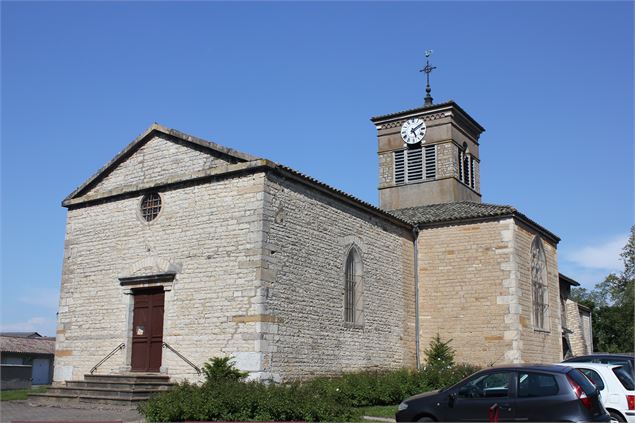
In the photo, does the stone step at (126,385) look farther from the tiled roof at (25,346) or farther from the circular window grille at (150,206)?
the tiled roof at (25,346)

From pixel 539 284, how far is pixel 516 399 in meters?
14.2

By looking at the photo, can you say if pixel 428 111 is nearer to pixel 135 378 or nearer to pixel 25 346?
pixel 135 378

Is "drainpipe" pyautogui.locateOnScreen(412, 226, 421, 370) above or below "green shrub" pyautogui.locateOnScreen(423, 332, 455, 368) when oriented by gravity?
above

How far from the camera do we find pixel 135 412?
44.8ft

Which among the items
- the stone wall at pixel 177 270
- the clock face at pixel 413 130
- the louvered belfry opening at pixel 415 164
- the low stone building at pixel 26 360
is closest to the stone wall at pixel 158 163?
the stone wall at pixel 177 270

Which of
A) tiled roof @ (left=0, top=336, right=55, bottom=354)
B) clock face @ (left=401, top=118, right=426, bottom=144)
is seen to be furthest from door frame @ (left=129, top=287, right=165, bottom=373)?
tiled roof @ (left=0, top=336, right=55, bottom=354)

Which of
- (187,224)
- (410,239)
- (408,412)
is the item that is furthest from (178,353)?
(410,239)

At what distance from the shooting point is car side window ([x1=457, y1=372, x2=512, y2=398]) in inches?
393

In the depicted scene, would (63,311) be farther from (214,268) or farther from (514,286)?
(514,286)

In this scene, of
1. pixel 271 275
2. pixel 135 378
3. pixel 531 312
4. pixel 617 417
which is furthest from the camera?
pixel 531 312

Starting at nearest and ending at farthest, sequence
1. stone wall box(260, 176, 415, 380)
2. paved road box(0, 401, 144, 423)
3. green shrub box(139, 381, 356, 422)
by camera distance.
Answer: green shrub box(139, 381, 356, 422) → paved road box(0, 401, 144, 423) → stone wall box(260, 176, 415, 380)

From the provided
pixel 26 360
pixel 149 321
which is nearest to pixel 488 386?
pixel 149 321

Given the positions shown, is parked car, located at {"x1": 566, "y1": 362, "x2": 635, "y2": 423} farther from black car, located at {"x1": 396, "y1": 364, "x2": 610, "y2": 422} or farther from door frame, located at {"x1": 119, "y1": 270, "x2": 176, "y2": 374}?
door frame, located at {"x1": 119, "y1": 270, "x2": 176, "y2": 374}

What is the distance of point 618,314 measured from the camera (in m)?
42.5
